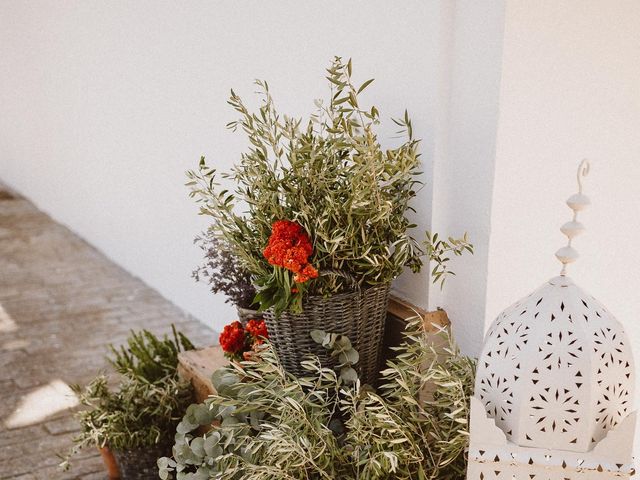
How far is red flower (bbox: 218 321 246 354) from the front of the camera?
97.7 inches

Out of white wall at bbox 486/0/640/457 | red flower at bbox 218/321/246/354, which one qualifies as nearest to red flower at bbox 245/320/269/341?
red flower at bbox 218/321/246/354

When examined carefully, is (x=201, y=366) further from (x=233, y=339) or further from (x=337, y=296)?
(x=337, y=296)

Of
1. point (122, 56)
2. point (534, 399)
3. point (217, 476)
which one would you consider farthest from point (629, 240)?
point (122, 56)

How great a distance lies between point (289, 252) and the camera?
1938 mm

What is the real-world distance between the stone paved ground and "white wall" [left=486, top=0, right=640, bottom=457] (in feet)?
6.38

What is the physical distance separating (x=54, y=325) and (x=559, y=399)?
146 inches

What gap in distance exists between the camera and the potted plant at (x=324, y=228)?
1.98m

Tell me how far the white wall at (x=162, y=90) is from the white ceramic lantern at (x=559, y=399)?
86cm

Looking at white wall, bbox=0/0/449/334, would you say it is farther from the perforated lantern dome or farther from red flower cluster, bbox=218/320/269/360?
the perforated lantern dome

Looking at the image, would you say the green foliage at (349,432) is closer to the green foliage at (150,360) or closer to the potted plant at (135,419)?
the potted plant at (135,419)

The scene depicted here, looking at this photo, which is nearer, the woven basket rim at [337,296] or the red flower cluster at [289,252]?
the red flower cluster at [289,252]

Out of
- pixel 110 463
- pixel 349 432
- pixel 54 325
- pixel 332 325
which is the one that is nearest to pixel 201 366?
pixel 110 463

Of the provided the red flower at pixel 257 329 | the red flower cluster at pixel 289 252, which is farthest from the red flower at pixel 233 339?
the red flower cluster at pixel 289 252

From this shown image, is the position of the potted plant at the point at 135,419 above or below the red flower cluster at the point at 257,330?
below
